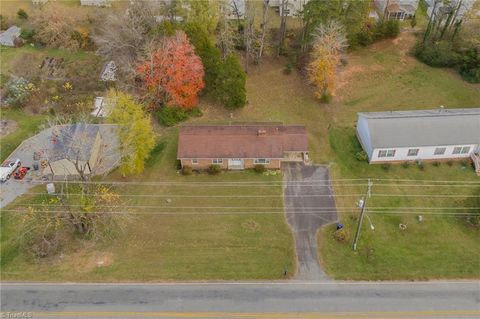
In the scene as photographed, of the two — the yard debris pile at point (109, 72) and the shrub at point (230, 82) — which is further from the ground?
the shrub at point (230, 82)

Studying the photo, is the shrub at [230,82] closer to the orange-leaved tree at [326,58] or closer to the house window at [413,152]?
the orange-leaved tree at [326,58]

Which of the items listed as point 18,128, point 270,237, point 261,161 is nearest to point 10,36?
point 18,128

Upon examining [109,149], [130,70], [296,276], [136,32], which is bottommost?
[296,276]

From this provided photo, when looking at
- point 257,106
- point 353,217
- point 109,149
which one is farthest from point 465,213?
point 109,149

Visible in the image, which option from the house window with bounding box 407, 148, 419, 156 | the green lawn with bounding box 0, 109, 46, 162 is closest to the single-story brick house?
the house window with bounding box 407, 148, 419, 156

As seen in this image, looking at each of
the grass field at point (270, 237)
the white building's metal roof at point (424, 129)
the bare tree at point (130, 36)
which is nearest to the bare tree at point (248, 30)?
the grass field at point (270, 237)

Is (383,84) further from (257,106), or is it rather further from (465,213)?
(465,213)
